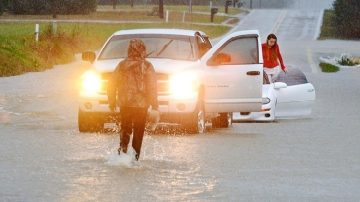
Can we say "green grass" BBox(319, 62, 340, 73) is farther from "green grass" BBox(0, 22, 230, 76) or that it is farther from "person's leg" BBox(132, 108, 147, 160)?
"person's leg" BBox(132, 108, 147, 160)

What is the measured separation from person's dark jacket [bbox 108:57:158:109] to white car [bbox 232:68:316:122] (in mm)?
7565

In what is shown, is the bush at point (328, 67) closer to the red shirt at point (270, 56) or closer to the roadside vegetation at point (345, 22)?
the red shirt at point (270, 56)

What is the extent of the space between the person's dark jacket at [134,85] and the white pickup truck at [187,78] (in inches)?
166

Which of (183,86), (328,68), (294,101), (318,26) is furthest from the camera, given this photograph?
(318,26)

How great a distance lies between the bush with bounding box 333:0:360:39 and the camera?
9338 cm

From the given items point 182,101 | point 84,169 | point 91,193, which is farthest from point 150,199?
point 182,101

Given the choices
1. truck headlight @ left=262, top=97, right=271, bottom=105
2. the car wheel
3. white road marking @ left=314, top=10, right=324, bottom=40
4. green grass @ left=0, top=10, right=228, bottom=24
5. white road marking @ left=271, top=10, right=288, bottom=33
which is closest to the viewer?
the car wheel

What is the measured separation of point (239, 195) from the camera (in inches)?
468

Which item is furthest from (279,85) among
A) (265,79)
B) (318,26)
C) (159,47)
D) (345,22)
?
(318,26)

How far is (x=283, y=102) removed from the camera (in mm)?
22203

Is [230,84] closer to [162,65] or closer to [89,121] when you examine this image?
[162,65]

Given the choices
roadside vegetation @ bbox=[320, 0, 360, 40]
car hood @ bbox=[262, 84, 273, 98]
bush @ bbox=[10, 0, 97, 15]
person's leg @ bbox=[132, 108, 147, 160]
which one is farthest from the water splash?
bush @ bbox=[10, 0, 97, 15]

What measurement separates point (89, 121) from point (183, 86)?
160cm

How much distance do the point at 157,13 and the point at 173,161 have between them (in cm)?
9878
